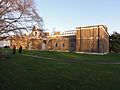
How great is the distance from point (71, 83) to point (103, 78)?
3.28 meters

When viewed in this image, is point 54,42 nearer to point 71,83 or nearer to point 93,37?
point 93,37

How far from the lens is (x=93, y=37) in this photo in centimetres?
6109

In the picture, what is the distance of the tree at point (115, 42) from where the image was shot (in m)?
85.9

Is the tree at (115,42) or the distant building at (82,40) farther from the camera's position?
the tree at (115,42)

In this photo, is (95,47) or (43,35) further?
(95,47)

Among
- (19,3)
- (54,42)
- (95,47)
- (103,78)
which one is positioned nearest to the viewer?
(103,78)

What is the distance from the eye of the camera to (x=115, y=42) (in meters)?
86.8

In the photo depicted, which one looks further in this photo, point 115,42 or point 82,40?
point 115,42

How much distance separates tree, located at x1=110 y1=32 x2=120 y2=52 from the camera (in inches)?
3381

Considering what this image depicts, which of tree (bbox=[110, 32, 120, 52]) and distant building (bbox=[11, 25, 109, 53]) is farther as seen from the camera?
tree (bbox=[110, 32, 120, 52])

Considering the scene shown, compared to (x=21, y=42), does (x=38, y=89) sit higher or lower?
lower

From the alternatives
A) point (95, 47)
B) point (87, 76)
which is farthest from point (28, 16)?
point (95, 47)

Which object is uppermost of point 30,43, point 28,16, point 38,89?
point 28,16

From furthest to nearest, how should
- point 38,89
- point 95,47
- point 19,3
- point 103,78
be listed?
point 95,47, point 19,3, point 103,78, point 38,89
